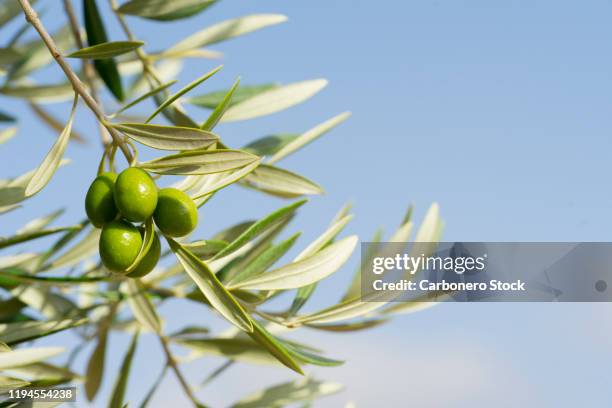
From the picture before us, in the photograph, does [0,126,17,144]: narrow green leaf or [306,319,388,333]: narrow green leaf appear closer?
[306,319,388,333]: narrow green leaf

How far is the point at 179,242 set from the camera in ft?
3.85

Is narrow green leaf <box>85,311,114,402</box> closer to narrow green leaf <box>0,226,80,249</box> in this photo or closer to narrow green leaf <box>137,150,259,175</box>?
narrow green leaf <box>0,226,80,249</box>

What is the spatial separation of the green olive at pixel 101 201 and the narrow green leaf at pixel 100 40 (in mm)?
724

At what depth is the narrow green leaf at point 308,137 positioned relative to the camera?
170 centimetres

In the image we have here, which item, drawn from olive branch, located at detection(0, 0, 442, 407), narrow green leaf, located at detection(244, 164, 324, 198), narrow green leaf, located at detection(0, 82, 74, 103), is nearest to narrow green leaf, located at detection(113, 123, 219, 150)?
olive branch, located at detection(0, 0, 442, 407)

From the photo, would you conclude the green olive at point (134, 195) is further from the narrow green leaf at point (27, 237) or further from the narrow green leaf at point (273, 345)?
the narrow green leaf at point (27, 237)

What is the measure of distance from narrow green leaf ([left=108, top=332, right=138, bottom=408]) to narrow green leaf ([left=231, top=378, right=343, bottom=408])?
284mm

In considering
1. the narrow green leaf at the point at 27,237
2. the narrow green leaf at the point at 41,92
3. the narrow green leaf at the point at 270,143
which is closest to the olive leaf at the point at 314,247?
the narrow green leaf at the point at 270,143

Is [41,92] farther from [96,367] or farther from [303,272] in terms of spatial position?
[303,272]

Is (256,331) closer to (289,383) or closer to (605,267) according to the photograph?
(289,383)

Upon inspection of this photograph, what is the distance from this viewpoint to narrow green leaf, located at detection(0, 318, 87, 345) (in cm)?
158

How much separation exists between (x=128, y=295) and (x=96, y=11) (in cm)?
63

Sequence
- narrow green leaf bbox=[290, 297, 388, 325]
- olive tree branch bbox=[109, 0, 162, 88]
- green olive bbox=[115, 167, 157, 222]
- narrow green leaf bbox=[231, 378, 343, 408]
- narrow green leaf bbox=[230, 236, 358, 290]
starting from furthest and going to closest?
narrow green leaf bbox=[231, 378, 343, 408] → olive tree branch bbox=[109, 0, 162, 88] → narrow green leaf bbox=[290, 297, 388, 325] → narrow green leaf bbox=[230, 236, 358, 290] → green olive bbox=[115, 167, 157, 222]

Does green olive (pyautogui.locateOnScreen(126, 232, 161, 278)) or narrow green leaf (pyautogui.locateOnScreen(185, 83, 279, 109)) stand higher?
narrow green leaf (pyautogui.locateOnScreen(185, 83, 279, 109))
